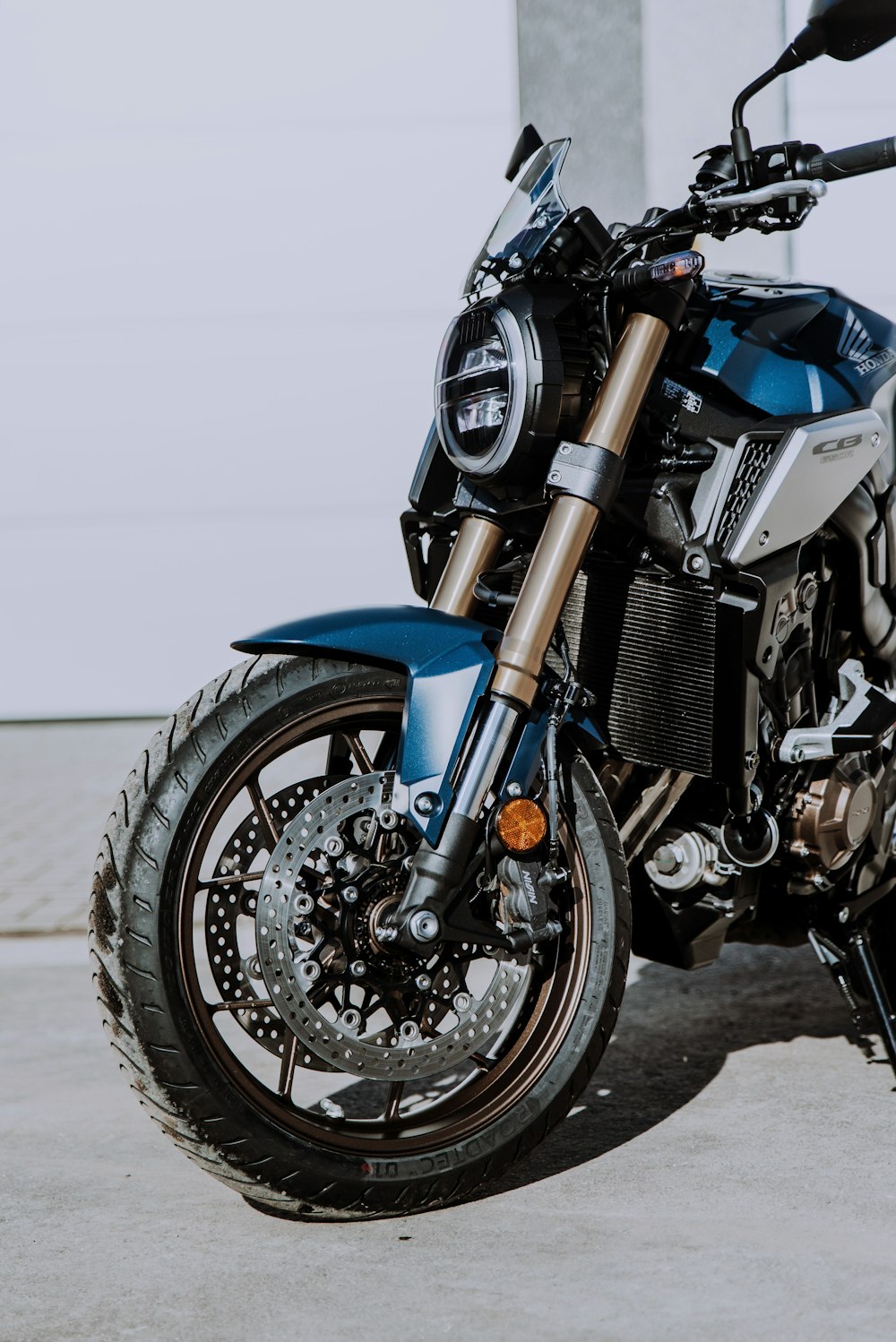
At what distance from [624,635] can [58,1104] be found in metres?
1.52

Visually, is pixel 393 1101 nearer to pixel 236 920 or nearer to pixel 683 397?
pixel 236 920

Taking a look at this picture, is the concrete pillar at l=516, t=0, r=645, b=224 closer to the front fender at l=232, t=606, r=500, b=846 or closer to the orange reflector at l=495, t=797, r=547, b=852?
the front fender at l=232, t=606, r=500, b=846

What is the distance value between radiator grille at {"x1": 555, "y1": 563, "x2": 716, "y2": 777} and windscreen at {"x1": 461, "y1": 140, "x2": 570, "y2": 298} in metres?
0.56

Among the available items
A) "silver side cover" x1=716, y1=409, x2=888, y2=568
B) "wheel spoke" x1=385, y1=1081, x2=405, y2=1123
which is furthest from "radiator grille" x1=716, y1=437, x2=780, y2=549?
"wheel spoke" x1=385, y1=1081, x2=405, y2=1123

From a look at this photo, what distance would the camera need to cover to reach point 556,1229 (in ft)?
8.13

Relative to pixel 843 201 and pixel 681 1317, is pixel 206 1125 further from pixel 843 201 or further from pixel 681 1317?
pixel 843 201

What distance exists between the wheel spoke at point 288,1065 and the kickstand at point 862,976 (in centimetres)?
111

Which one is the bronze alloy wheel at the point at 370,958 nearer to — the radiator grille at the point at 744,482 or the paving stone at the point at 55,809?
the radiator grille at the point at 744,482

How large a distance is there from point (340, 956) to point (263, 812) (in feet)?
0.87

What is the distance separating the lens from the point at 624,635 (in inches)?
108

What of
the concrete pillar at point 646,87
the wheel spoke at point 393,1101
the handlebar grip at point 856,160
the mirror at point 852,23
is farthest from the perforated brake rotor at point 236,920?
the concrete pillar at point 646,87

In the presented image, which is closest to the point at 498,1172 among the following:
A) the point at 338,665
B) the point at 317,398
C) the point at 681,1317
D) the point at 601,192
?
the point at 681,1317

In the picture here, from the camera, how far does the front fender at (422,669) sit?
94.9 inches

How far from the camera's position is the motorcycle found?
240 centimetres
